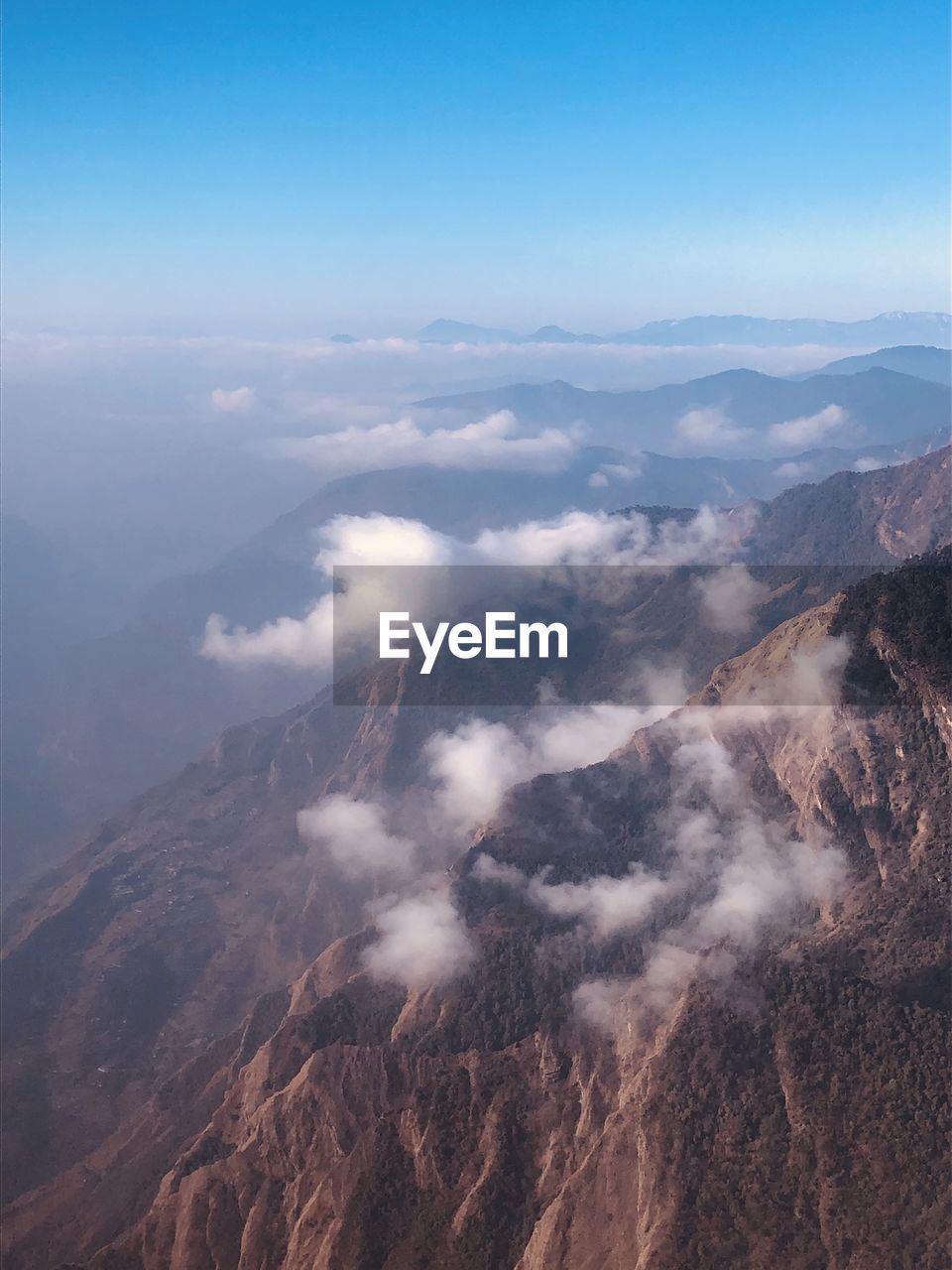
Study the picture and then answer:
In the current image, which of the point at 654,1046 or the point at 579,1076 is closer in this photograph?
the point at 654,1046

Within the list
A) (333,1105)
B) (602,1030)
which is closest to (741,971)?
(602,1030)

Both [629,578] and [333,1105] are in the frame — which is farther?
[629,578]

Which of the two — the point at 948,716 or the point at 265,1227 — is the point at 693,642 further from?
the point at 265,1227

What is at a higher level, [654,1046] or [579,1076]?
[654,1046]
